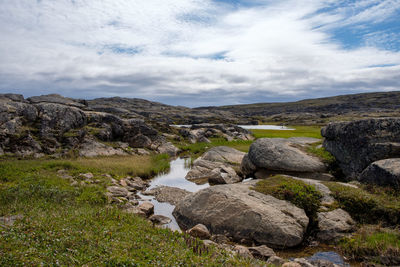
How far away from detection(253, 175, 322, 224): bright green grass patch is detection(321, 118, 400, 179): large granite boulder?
6787 millimetres

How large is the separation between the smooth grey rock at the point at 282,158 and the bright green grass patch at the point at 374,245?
938 centimetres

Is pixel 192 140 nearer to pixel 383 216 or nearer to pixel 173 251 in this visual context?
pixel 383 216

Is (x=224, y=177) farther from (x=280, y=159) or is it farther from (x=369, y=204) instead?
(x=369, y=204)

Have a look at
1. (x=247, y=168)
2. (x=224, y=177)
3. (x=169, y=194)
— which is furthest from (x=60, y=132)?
(x=247, y=168)

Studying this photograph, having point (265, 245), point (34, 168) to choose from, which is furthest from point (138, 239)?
point (34, 168)

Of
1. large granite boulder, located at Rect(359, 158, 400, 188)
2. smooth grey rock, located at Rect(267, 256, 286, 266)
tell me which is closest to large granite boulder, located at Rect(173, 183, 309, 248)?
smooth grey rock, located at Rect(267, 256, 286, 266)

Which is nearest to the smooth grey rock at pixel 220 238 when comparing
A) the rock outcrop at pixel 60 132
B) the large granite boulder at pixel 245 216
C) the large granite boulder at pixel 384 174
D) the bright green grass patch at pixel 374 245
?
the large granite boulder at pixel 245 216

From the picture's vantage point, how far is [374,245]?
11.6 m

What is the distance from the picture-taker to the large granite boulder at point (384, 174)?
15.6 meters

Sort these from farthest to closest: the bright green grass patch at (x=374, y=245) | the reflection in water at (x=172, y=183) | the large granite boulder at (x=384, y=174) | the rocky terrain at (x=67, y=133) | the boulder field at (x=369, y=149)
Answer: the rocky terrain at (x=67, y=133) < the reflection in water at (x=172, y=183) < the boulder field at (x=369, y=149) < the large granite boulder at (x=384, y=174) < the bright green grass patch at (x=374, y=245)

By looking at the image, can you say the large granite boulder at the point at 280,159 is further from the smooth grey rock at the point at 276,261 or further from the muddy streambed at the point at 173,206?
the smooth grey rock at the point at 276,261

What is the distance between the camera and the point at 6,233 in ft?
28.4

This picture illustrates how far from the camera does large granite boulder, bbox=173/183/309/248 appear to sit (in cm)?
1319

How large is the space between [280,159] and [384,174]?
26.9ft
